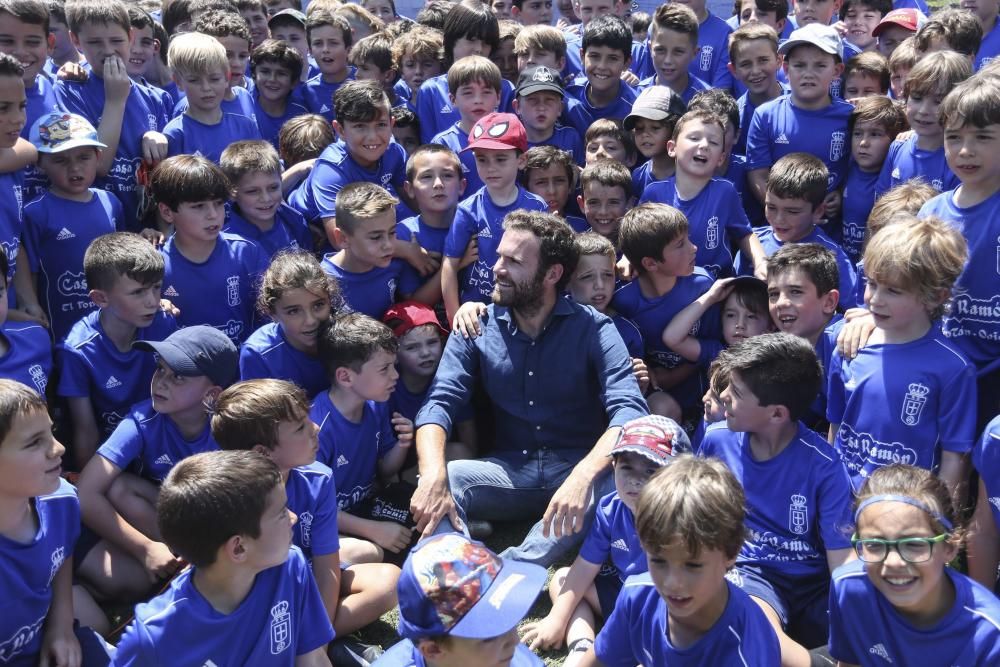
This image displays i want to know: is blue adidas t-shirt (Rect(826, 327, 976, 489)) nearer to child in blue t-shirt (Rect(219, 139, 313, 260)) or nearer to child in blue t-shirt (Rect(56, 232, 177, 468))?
child in blue t-shirt (Rect(219, 139, 313, 260))

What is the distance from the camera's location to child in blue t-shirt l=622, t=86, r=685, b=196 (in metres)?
5.76

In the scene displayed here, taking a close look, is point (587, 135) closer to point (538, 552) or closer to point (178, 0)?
point (538, 552)

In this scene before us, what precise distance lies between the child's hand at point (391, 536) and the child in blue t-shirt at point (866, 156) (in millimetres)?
3070

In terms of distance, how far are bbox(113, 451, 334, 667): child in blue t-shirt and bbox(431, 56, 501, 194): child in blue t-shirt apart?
3.32 metres

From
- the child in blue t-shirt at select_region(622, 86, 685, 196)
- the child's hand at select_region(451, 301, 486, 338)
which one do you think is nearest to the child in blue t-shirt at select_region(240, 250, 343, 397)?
the child's hand at select_region(451, 301, 486, 338)

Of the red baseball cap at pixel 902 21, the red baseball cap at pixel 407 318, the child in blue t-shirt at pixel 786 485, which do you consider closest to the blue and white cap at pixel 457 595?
the child in blue t-shirt at pixel 786 485

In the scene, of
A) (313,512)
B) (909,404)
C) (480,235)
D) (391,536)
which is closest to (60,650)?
(313,512)

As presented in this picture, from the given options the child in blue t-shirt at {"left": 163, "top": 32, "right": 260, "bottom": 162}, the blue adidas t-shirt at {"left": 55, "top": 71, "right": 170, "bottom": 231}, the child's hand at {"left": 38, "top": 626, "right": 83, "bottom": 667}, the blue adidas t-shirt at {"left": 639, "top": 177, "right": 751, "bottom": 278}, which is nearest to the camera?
the child's hand at {"left": 38, "top": 626, "right": 83, "bottom": 667}

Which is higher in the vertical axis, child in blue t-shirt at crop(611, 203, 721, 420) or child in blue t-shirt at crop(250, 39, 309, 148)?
child in blue t-shirt at crop(250, 39, 309, 148)

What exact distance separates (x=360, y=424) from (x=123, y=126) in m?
2.63

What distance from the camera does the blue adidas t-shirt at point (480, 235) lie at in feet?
17.1

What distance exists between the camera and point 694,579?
2723mm

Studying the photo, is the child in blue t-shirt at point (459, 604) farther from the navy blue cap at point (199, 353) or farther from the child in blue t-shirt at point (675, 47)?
the child in blue t-shirt at point (675, 47)

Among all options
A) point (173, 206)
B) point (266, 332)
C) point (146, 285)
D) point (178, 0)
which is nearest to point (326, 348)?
point (266, 332)
